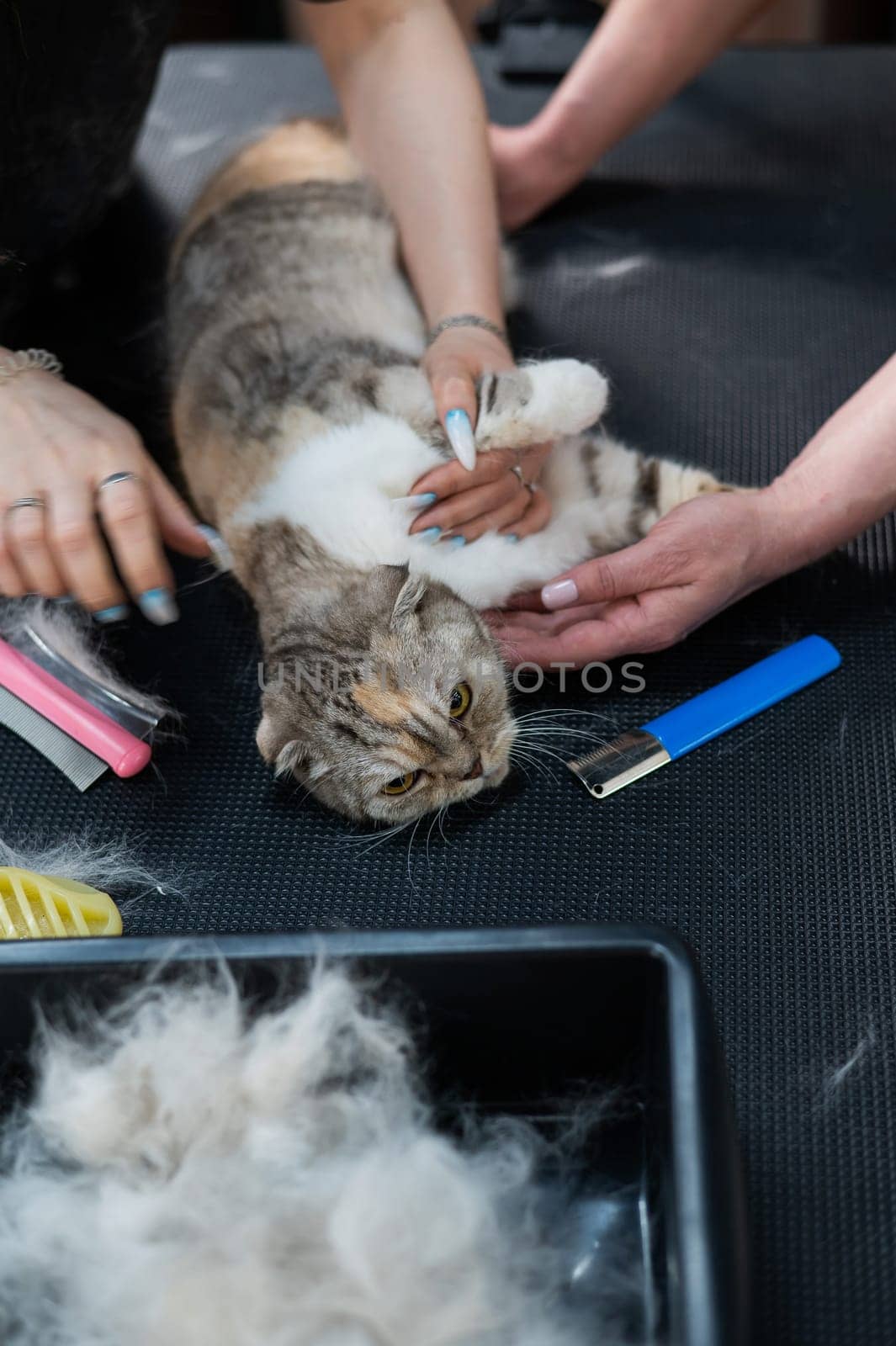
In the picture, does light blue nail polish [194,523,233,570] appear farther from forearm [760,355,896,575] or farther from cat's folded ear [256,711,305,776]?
forearm [760,355,896,575]

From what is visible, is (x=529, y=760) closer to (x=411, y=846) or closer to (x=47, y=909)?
(x=411, y=846)

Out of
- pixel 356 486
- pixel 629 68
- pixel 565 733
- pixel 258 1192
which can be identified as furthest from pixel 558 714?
pixel 629 68

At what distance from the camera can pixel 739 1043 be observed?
96cm

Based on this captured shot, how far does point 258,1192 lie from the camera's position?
29.6 inches

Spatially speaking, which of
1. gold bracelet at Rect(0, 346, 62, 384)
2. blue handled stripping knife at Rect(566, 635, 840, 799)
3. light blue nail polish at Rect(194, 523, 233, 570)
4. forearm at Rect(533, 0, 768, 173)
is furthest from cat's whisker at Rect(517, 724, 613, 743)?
forearm at Rect(533, 0, 768, 173)

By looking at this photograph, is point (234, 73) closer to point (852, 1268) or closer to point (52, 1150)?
point (52, 1150)

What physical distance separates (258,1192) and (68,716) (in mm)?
630

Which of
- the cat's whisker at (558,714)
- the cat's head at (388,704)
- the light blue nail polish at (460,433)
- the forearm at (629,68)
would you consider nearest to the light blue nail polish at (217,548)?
the cat's head at (388,704)

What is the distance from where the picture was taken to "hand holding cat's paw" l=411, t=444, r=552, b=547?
4.09ft

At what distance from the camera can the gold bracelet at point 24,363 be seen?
1118mm

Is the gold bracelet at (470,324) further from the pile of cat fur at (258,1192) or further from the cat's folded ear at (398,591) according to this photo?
the pile of cat fur at (258,1192)

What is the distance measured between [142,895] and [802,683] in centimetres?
73

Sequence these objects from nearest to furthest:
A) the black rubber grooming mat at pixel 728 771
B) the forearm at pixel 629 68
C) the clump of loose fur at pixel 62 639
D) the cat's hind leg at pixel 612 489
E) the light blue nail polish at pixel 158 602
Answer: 1. the black rubber grooming mat at pixel 728 771
2. the light blue nail polish at pixel 158 602
3. the clump of loose fur at pixel 62 639
4. the cat's hind leg at pixel 612 489
5. the forearm at pixel 629 68

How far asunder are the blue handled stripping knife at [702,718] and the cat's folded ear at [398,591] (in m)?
0.24
